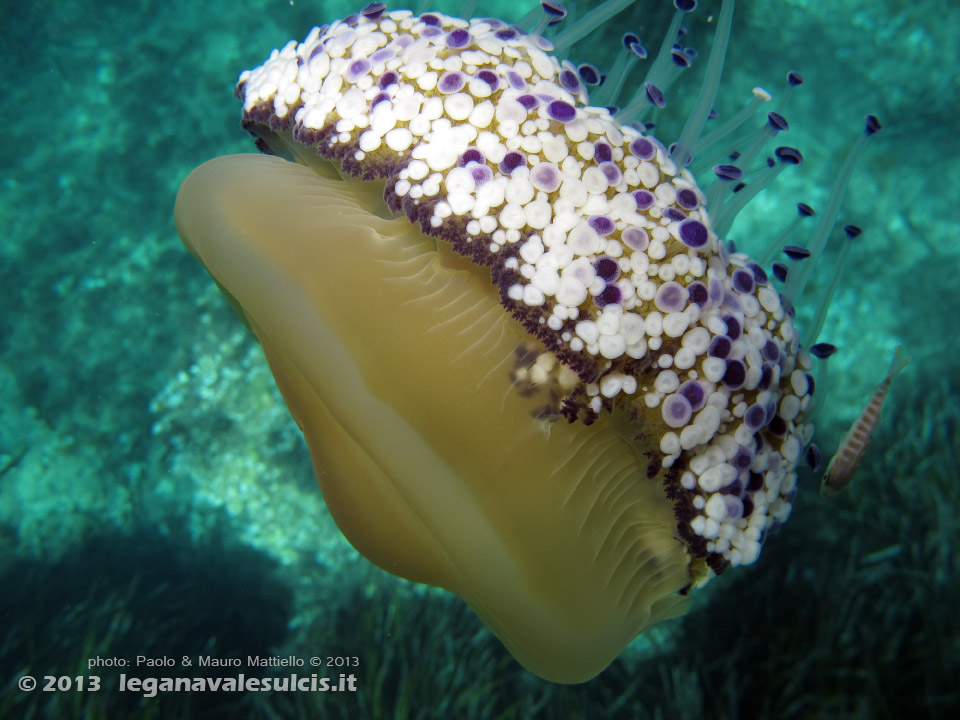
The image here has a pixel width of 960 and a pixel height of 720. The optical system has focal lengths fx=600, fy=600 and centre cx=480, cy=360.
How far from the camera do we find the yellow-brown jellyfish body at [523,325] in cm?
205

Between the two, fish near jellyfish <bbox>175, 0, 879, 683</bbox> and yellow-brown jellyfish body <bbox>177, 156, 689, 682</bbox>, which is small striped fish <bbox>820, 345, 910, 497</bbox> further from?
yellow-brown jellyfish body <bbox>177, 156, 689, 682</bbox>

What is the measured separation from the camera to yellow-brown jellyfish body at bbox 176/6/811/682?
2.05 metres

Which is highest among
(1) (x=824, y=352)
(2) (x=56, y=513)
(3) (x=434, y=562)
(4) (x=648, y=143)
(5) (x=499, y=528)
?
(4) (x=648, y=143)

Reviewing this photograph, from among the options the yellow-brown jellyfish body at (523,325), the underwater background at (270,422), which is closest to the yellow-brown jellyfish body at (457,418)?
the yellow-brown jellyfish body at (523,325)

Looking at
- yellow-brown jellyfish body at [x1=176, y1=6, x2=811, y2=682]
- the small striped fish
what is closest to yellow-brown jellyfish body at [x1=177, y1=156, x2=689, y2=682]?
yellow-brown jellyfish body at [x1=176, y1=6, x2=811, y2=682]

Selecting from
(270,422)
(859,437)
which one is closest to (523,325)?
(859,437)

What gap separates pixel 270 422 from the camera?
460 centimetres

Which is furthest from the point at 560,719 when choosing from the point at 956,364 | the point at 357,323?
the point at 956,364

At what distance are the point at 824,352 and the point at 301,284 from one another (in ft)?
7.31

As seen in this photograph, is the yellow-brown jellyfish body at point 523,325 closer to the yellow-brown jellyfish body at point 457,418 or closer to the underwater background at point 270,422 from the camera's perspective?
the yellow-brown jellyfish body at point 457,418

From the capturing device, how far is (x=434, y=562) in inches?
101

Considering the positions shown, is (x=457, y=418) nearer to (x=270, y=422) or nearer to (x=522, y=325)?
(x=522, y=325)

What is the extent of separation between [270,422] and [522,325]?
3132 millimetres

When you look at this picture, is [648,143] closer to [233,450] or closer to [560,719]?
[560,719]
